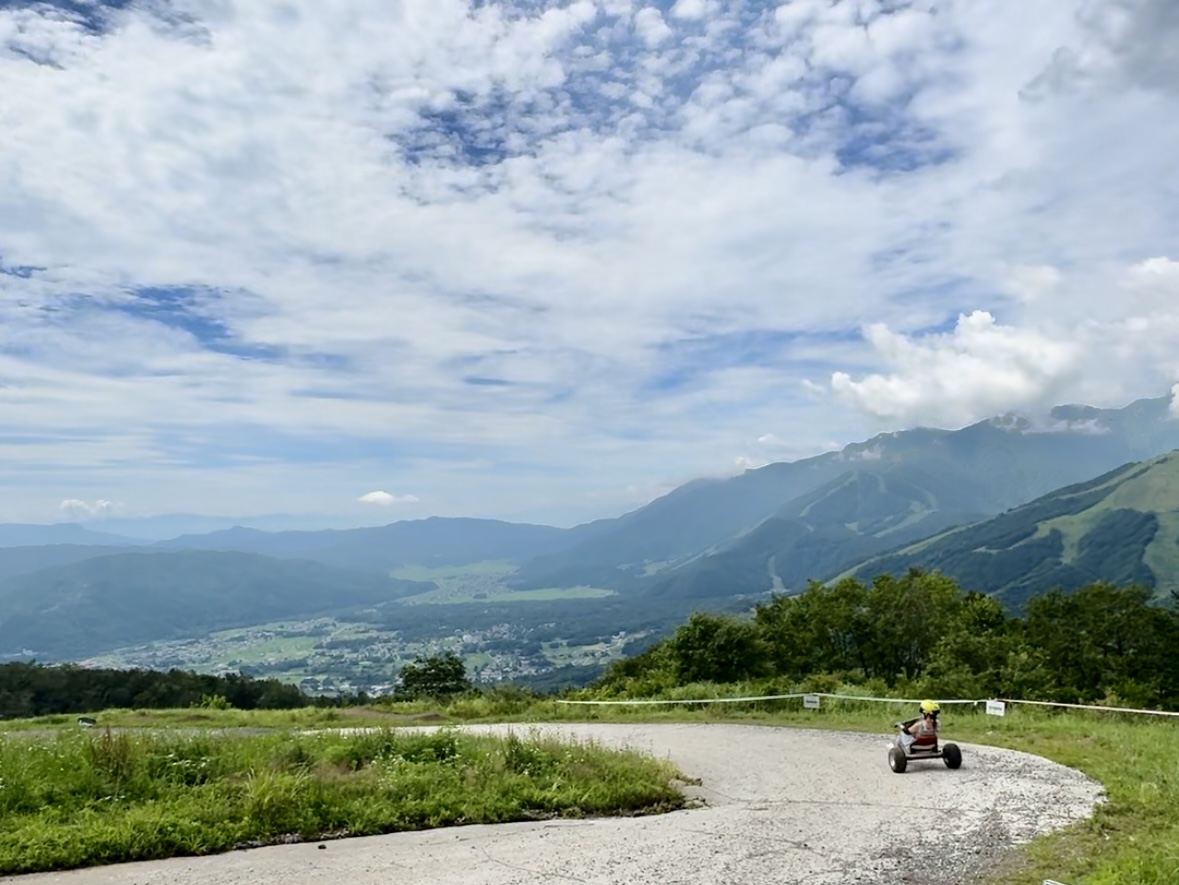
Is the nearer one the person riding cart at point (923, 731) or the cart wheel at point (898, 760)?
the cart wheel at point (898, 760)

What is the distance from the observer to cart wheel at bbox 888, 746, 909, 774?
12.8 meters

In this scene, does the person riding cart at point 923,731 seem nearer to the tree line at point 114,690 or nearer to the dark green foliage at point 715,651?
the dark green foliage at point 715,651

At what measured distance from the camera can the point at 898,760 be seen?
1280 centimetres

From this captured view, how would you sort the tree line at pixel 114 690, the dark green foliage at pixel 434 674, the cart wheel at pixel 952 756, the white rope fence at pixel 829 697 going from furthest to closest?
the dark green foliage at pixel 434 674, the tree line at pixel 114 690, the white rope fence at pixel 829 697, the cart wheel at pixel 952 756

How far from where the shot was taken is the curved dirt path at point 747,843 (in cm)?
769

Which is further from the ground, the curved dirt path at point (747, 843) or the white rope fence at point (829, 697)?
the curved dirt path at point (747, 843)

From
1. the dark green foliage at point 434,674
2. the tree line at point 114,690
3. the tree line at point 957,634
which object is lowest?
the tree line at point 114,690

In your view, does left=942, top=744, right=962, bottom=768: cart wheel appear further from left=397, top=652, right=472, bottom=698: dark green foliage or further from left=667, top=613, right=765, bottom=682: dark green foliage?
left=397, top=652, right=472, bottom=698: dark green foliage

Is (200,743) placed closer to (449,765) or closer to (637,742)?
(449,765)

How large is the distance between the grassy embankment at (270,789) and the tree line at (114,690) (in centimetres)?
3538

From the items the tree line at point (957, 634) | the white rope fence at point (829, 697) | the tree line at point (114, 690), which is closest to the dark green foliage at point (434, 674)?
the tree line at point (114, 690)

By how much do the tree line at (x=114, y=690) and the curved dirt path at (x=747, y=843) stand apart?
38407 millimetres

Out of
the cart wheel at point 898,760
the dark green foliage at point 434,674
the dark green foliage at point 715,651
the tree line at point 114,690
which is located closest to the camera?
the cart wheel at point 898,760

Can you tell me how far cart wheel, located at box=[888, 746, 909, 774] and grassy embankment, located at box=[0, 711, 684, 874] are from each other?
11.5 ft
